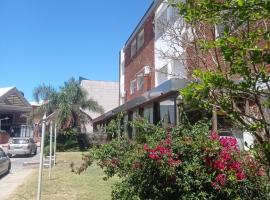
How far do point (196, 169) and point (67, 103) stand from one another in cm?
3093

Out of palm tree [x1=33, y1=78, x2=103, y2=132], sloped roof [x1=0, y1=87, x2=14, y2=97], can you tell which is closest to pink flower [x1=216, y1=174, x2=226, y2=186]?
palm tree [x1=33, y1=78, x2=103, y2=132]

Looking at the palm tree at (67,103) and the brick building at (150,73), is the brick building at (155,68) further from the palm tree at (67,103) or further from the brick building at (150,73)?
the palm tree at (67,103)

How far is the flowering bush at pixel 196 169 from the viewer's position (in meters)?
6.05

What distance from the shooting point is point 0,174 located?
17875mm

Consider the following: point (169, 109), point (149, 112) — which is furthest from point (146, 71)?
point (169, 109)

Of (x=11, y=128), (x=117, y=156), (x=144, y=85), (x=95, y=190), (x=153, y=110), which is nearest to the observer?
(x=117, y=156)

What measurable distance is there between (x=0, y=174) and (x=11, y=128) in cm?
3585

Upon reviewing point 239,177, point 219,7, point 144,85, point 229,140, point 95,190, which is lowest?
point 95,190

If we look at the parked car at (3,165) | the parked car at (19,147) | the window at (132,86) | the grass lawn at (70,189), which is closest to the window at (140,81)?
the window at (132,86)

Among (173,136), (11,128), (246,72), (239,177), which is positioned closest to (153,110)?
(173,136)

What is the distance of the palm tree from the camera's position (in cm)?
3578

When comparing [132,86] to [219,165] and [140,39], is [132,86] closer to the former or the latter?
[140,39]

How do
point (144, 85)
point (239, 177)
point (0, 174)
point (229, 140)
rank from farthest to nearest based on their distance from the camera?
1. point (144, 85)
2. point (0, 174)
3. point (229, 140)
4. point (239, 177)

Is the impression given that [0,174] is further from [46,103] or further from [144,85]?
[46,103]
